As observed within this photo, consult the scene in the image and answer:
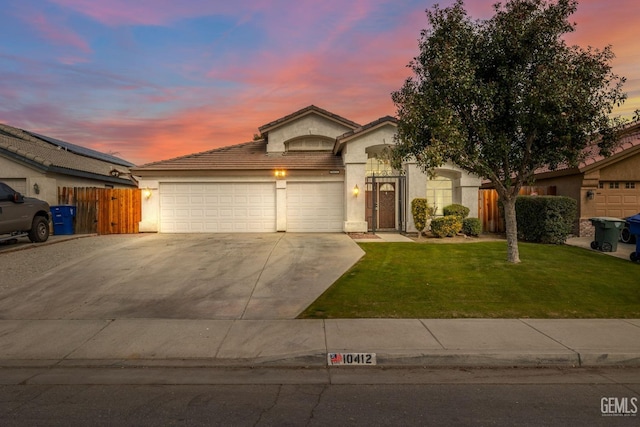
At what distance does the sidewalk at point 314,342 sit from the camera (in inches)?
215

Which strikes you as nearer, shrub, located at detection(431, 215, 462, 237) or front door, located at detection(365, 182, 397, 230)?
shrub, located at detection(431, 215, 462, 237)

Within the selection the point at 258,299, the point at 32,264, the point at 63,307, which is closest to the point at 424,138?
the point at 258,299

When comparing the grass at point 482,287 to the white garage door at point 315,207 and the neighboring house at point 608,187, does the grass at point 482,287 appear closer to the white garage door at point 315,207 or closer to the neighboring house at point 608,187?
the neighboring house at point 608,187

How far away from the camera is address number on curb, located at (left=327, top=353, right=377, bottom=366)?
17.9 feet

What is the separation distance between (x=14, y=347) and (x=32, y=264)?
21.5 ft

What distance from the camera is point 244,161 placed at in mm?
19203

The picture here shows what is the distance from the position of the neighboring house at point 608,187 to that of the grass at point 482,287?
5.97 metres

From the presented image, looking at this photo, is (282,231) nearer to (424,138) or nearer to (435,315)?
(424,138)

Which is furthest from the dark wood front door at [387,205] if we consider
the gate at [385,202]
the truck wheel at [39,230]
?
the truck wheel at [39,230]

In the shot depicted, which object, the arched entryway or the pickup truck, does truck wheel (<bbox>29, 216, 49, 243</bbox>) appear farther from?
the arched entryway

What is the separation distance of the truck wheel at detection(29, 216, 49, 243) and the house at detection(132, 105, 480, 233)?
404 centimetres

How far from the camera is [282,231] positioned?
60.8 ft

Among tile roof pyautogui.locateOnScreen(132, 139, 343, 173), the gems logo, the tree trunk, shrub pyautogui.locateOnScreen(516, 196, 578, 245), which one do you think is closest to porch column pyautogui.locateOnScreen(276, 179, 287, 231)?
tile roof pyautogui.locateOnScreen(132, 139, 343, 173)

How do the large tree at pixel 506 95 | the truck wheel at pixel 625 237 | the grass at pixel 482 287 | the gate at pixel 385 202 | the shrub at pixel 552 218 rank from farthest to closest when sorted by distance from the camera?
the gate at pixel 385 202, the truck wheel at pixel 625 237, the shrub at pixel 552 218, the large tree at pixel 506 95, the grass at pixel 482 287
